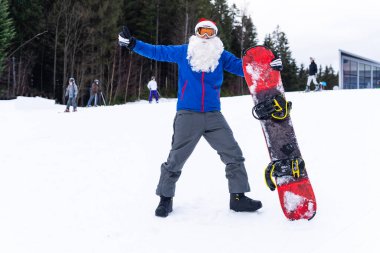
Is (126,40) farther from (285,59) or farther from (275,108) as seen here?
(285,59)

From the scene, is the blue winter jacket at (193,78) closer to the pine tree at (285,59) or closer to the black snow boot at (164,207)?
the black snow boot at (164,207)

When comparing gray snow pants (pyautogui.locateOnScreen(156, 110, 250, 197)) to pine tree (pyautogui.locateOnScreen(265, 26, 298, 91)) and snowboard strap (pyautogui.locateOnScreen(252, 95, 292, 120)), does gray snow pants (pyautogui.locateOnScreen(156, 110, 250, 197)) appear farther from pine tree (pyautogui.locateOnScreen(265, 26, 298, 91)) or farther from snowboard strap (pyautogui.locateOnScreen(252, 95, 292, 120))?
pine tree (pyautogui.locateOnScreen(265, 26, 298, 91))

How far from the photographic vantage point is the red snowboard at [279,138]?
3.08m

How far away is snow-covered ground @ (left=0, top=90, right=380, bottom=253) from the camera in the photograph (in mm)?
2799

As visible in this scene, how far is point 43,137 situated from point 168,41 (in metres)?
32.9

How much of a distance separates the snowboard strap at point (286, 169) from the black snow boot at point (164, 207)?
3.16 feet

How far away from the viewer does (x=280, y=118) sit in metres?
3.14

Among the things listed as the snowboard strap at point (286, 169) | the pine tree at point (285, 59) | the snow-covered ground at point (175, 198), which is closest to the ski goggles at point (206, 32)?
the snowboard strap at point (286, 169)

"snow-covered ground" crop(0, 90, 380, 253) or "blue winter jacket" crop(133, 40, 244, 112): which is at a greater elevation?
"blue winter jacket" crop(133, 40, 244, 112)

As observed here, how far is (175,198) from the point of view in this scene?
3.96 meters

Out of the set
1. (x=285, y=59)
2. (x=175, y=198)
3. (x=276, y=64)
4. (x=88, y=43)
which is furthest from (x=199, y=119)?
(x=285, y=59)

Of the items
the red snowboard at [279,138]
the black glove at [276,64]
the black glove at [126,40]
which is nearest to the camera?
the red snowboard at [279,138]

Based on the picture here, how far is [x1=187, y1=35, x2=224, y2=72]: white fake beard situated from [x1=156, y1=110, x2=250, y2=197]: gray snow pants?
0.43 meters

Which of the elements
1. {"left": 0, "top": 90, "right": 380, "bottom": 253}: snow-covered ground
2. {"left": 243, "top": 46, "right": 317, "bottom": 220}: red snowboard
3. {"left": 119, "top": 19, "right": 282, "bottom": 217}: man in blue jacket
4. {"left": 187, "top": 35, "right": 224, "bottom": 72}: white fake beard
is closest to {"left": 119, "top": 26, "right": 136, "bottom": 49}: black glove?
{"left": 119, "top": 19, "right": 282, "bottom": 217}: man in blue jacket
